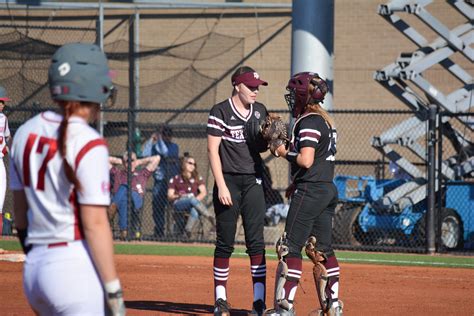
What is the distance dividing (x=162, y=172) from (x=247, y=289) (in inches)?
321

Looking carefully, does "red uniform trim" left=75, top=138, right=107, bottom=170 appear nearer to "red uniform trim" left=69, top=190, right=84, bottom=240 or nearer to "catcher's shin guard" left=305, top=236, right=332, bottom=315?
"red uniform trim" left=69, top=190, right=84, bottom=240

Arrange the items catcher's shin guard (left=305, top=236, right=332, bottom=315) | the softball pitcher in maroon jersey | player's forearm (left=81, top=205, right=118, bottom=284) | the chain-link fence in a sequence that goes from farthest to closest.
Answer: the chain-link fence, the softball pitcher in maroon jersey, catcher's shin guard (left=305, top=236, right=332, bottom=315), player's forearm (left=81, top=205, right=118, bottom=284)

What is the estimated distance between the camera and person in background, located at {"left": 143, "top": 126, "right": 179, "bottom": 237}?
60.7ft

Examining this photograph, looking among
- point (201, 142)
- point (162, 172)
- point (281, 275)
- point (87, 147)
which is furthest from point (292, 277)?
point (201, 142)

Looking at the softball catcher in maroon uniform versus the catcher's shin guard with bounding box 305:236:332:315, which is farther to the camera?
the catcher's shin guard with bounding box 305:236:332:315

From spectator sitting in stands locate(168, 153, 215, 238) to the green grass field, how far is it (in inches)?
→ 35.0

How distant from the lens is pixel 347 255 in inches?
620

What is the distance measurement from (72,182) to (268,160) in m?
17.5

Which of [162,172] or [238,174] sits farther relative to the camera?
[162,172]

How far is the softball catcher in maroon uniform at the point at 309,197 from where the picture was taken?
301 inches

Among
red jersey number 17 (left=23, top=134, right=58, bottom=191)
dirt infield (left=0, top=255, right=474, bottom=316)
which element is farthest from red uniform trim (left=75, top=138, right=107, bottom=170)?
dirt infield (left=0, top=255, right=474, bottom=316)

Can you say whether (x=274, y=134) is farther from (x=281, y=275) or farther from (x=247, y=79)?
(x=281, y=275)

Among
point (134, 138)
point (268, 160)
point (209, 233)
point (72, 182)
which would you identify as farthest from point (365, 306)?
point (268, 160)

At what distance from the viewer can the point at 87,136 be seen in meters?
3.92
